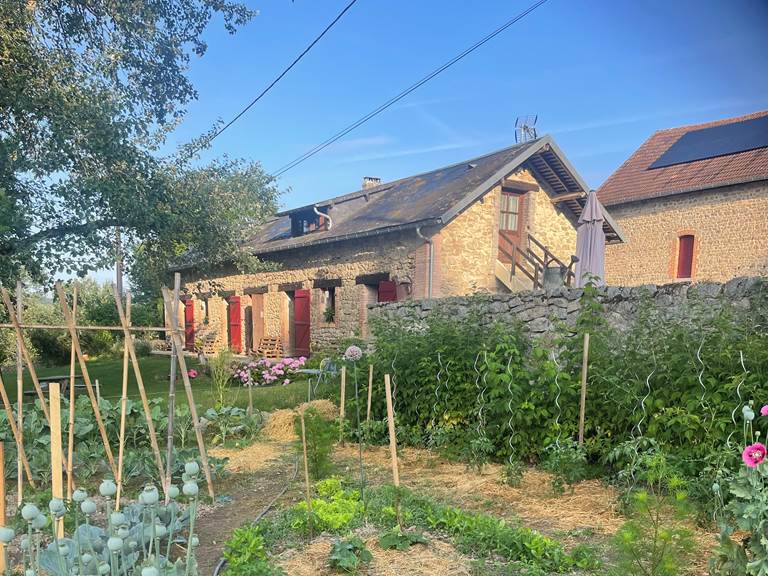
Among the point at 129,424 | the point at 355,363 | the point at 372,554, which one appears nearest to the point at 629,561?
the point at 372,554

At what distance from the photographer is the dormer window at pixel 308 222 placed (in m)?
15.0

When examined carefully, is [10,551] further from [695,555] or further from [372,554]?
[695,555]

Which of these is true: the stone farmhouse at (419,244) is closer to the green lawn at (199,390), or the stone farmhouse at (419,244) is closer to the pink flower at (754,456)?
the green lawn at (199,390)

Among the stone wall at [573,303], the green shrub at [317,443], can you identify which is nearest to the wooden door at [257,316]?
the stone wall at [573,303]

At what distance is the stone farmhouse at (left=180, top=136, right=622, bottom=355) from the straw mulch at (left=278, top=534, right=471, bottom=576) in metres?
7.40

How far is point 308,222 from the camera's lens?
1578 centimetres

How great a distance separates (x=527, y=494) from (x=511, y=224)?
983 centimetres

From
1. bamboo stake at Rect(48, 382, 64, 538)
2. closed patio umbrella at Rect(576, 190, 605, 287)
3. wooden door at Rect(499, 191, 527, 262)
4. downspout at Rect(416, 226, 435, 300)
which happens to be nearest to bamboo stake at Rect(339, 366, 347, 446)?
bamboo stake at Rect(48, 382, 64, 538)

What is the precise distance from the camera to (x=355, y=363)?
247 inches

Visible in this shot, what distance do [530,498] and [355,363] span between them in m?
2.71

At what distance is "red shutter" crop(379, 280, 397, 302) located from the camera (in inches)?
476

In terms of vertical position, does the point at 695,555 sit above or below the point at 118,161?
below

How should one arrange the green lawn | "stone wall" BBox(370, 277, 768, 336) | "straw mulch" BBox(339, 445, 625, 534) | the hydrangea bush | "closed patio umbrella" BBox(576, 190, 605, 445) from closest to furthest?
"straw mulch" BBox(339, 445, 625, 534)
"stone wall" BBox(370, 277, 768, 336)
the hydrangea bush
the green lawn
"closed patio umbrella" BBox(576, 190, 605, 445)

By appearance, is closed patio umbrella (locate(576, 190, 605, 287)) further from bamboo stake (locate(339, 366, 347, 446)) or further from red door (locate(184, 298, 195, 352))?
red door (locate(184, 298, 195, 352))
